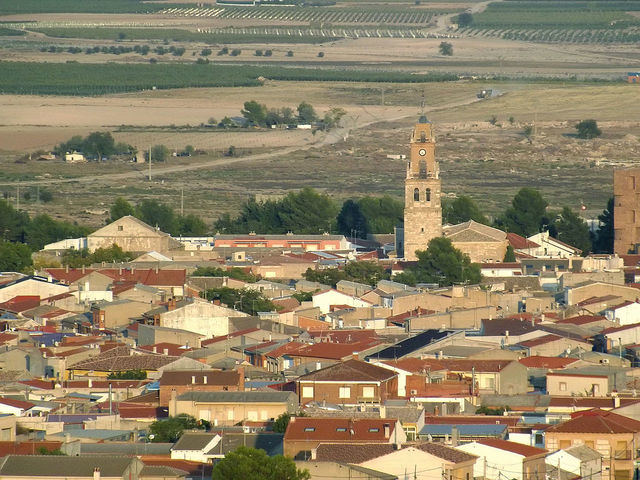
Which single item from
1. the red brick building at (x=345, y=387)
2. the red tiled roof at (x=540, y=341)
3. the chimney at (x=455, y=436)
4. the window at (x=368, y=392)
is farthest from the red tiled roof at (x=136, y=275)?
the chimney at (x=455, y=436)

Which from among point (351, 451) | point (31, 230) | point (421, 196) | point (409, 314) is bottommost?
point (409, 314)

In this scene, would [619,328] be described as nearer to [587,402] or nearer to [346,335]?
[346,335]

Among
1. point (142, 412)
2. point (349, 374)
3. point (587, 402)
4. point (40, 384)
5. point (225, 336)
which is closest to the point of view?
point (142, 412)

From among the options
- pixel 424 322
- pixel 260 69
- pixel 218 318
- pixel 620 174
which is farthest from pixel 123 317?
pixel 260 69

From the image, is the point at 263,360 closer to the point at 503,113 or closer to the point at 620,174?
the point at 620,174

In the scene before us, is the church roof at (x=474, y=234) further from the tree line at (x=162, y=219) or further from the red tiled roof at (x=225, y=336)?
the red tiled roof at (x=225, y=336)

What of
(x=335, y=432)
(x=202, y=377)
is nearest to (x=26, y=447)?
(x=335, y=432)

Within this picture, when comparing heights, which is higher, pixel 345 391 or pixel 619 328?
pixel 345 391

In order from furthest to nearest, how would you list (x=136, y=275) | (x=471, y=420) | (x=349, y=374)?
(x=136, y=275), (x=349, y=374), (x=471, y=420)
